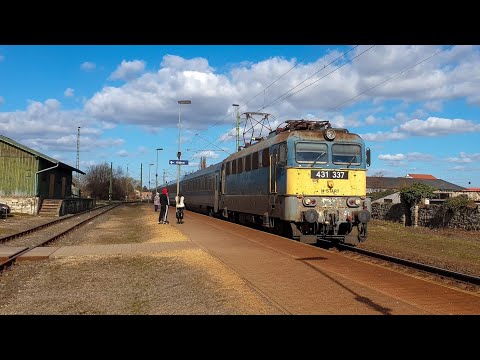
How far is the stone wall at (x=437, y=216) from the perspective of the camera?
26153 millimetres

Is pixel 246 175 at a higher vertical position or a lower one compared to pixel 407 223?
higher

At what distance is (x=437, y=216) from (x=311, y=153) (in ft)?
55.4

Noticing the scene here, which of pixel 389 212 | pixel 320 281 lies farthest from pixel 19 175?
pixel 320 281

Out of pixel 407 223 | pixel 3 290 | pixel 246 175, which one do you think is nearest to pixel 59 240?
pixel 246 175

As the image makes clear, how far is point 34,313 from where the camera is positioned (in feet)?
23.9

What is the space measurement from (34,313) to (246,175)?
14.4m

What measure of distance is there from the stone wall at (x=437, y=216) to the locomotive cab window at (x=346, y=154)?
43.6 feet

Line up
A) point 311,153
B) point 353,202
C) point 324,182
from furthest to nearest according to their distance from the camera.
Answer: point 311,153 → point 324,182 → point 353,202

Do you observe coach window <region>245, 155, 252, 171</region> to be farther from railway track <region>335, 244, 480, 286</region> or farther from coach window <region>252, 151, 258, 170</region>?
railway track <region>335, 244, 480, 286</region>

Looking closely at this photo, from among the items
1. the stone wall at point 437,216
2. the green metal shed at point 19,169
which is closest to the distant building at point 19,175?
the green metal shed at point 19,169

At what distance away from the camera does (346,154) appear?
1575 centimetres

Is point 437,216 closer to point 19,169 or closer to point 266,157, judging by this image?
point 266,157

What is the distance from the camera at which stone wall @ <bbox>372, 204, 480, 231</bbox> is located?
2615cm
